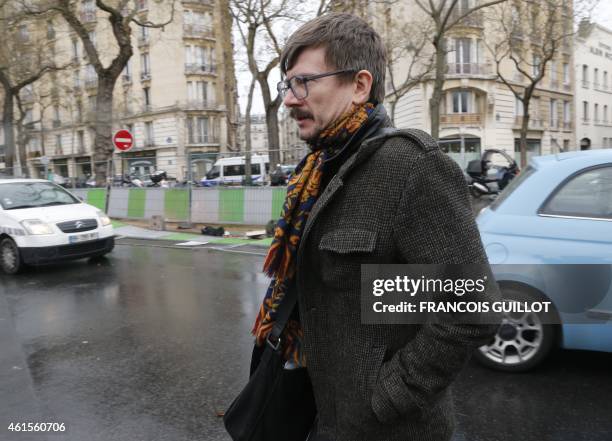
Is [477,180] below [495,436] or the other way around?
the other way around

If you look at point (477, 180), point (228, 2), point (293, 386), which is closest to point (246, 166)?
point (477, 180)

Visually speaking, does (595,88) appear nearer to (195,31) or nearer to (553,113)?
(553,113)

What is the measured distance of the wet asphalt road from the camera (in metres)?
3.27

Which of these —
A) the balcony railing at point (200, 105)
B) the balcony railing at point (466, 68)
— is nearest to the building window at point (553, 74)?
the balcony railing at point (466, 68)

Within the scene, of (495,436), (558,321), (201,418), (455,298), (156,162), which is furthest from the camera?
(156,162)

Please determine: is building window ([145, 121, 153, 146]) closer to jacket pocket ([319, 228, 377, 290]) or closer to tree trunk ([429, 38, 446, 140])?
tree trunk ([429, 38, 446, 140])

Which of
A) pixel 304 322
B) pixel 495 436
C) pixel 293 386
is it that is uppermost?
pixel 304 322

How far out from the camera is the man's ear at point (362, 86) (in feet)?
5.01

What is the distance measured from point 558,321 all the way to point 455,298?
2.82 metres

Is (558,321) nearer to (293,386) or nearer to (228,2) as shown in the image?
(293,386)

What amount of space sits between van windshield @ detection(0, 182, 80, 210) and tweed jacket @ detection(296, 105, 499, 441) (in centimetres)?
892

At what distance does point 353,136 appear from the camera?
1.53 meters

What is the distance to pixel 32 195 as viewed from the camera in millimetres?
9281

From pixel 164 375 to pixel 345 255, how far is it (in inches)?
128
